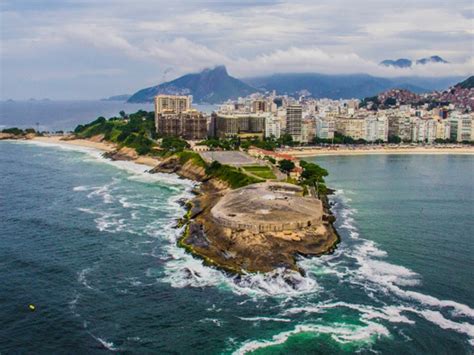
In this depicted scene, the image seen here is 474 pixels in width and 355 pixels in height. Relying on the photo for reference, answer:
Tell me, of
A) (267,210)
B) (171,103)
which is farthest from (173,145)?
(267,210)

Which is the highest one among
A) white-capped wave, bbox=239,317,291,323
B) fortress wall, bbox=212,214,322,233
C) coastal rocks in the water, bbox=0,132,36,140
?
coastal rocks in the water, bbox=0,132,36,140

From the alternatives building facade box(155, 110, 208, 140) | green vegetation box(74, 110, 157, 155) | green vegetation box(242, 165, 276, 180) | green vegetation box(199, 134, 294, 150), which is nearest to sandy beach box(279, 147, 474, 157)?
green vegetation box(199, 134, 294, 150)

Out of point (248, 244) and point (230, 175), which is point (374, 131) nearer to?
point (230, 175)

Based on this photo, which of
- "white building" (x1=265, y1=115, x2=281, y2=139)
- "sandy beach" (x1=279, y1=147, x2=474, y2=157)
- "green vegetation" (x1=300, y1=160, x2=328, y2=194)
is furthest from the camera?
"white building" (x1=265, y1=115, x2=281, y2=139)

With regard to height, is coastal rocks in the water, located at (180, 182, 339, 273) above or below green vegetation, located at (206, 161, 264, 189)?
below

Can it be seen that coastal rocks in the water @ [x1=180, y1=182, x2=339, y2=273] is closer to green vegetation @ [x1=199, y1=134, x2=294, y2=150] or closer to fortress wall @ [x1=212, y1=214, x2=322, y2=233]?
fortress wall @ [x1=212, y1=214, x2=322, y2=233]

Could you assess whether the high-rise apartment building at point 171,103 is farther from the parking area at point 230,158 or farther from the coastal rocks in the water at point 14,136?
the parking area at point 230,158

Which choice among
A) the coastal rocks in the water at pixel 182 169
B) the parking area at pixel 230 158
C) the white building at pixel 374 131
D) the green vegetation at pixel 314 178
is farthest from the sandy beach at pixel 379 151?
the green vegetation at pixel 314 178
